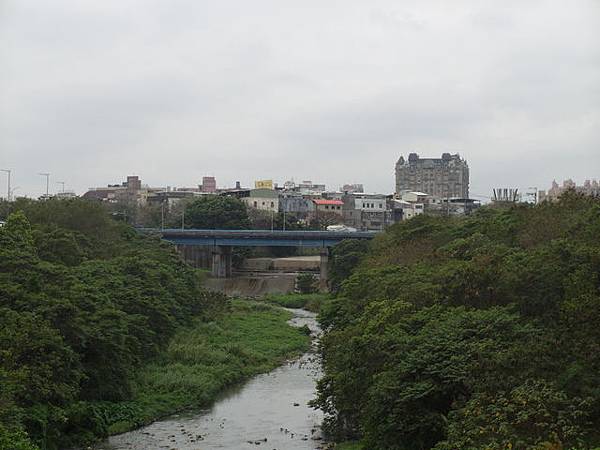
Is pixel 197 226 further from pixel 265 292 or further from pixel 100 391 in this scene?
pixel 100 391

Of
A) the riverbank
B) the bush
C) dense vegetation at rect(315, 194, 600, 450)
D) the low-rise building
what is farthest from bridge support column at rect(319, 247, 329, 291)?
dense vegetation at rect(315, 194, 600, 450)

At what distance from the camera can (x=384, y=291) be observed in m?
38.2

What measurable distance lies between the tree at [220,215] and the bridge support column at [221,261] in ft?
33.8

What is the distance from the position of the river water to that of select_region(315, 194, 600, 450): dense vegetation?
71.7 inches

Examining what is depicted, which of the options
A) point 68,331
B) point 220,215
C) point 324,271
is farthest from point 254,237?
point 68,331

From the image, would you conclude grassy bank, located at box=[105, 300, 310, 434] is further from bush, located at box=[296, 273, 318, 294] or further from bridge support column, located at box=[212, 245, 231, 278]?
bridge support column, located at box=[212, 245, 231, 278]

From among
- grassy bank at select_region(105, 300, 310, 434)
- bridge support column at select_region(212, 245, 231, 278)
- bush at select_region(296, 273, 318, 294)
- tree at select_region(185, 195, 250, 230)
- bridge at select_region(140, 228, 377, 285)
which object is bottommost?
grassy bank at select_region(105, 300, 310, 434)

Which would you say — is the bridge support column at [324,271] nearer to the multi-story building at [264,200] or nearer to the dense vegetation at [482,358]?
the multi-story building at [264,200]

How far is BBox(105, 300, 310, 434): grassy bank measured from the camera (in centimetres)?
3603

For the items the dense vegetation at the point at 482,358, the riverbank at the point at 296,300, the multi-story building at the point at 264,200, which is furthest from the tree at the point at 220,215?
the dense vegetation at the point at 482,358

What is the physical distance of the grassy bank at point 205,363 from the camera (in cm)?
3603

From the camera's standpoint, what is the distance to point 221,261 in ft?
312

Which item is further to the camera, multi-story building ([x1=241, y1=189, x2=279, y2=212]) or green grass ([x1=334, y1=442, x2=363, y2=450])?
multi-story building ([x1=241, y1=189, x2=279, y2=212])

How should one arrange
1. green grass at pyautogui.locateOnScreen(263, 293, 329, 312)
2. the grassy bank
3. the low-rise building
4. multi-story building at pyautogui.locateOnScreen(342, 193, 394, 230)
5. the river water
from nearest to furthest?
1. the river water
2. the grassy bank
3. green grass at pyautogui.locateOnScreen(263, 293, 329, 312)
4. the low-rise building
5. multi-story building at pyautogui.locateOnScreen(342, 193, 394, 230)
